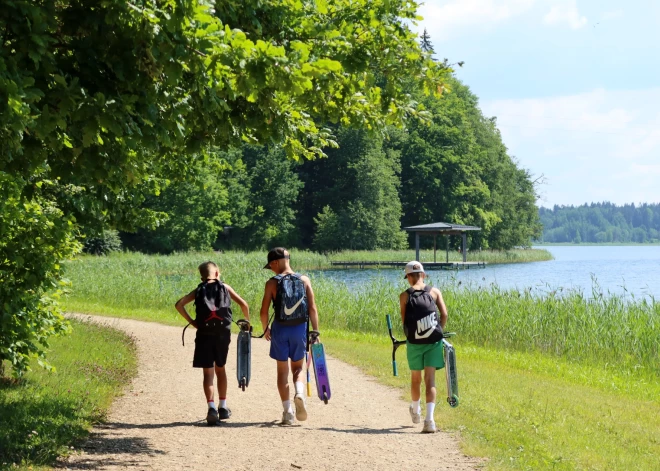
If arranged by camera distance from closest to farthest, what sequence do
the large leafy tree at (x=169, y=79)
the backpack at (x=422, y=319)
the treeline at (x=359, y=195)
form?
the large leafy tree at (x=169, y=79), the backpack at (x=422, y=319), the treeline at (x=359, y=195)

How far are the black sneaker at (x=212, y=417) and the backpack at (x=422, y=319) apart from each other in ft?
6.99

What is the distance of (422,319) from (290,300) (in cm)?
127

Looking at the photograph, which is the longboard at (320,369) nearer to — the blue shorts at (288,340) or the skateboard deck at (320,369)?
the skateboard deck at (320,369)

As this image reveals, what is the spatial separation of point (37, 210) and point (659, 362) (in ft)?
37.7

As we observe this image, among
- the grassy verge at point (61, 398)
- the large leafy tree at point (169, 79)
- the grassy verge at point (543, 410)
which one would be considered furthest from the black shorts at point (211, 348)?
the grassy verge at point (543, 410)

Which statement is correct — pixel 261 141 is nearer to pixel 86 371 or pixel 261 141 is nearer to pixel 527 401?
pixel 527 401

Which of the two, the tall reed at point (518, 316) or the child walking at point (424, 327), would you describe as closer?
the child walking at point (424, 327)

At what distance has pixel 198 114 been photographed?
23.0ft

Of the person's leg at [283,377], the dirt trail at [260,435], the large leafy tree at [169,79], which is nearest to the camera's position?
the large leafy tree at [169,79]

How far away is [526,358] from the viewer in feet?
52.9

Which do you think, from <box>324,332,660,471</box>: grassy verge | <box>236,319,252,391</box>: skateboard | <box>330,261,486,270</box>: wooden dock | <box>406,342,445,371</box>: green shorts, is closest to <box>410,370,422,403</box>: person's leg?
<box>406,342,445,371</box>: green shorts

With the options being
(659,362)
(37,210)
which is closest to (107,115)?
(37,210)

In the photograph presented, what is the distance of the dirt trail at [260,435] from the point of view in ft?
23.3

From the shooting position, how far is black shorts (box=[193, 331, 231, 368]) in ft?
28.0
